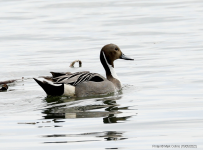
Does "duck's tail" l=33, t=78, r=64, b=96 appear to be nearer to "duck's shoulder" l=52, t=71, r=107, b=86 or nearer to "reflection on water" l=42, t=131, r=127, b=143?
"duck's shoulder" l=52, t=71, r=107, b=86

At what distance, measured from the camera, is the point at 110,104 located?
10250mm

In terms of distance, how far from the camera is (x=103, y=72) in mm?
13977

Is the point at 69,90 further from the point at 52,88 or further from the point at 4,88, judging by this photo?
the point at 4,88

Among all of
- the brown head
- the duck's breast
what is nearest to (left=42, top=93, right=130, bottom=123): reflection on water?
the duck's breast

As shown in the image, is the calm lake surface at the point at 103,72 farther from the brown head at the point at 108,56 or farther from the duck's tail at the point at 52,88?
the brown head at the point at 108,56

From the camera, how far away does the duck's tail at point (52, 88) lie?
36.2 feet

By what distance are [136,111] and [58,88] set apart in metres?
2.33

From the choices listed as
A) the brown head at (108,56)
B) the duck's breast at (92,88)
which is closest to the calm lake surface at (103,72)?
the duck's breast at (92,88)

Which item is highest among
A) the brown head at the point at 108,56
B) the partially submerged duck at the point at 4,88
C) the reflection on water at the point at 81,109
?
the brown head at the point at 108,56

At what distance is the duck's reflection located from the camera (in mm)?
9055

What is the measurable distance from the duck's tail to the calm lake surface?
150 mm

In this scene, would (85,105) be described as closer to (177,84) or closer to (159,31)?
(177,84)

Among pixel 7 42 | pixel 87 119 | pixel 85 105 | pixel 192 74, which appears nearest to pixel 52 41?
pixel 7 42

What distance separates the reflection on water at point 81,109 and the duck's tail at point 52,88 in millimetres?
Answer: 143
